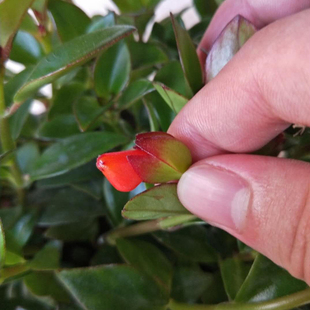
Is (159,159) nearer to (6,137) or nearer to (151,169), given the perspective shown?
(151,169)

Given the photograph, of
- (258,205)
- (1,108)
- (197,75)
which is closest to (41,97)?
(1,108)

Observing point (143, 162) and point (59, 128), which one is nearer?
point (143, 162)

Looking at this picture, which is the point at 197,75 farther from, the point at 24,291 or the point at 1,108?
the point at 24,291

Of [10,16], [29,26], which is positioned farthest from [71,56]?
[29,26]

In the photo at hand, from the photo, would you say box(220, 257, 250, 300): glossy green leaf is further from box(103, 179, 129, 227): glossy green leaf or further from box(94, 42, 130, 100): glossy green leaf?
box(94, 42, 130, 100): glossy green leaf

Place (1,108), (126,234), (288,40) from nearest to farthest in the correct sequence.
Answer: (288,40)
(1,108)
(126,234)

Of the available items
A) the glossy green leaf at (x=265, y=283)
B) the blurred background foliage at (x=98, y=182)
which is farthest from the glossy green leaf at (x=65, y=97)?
the glossy green leaf at (x=265, y=283)
